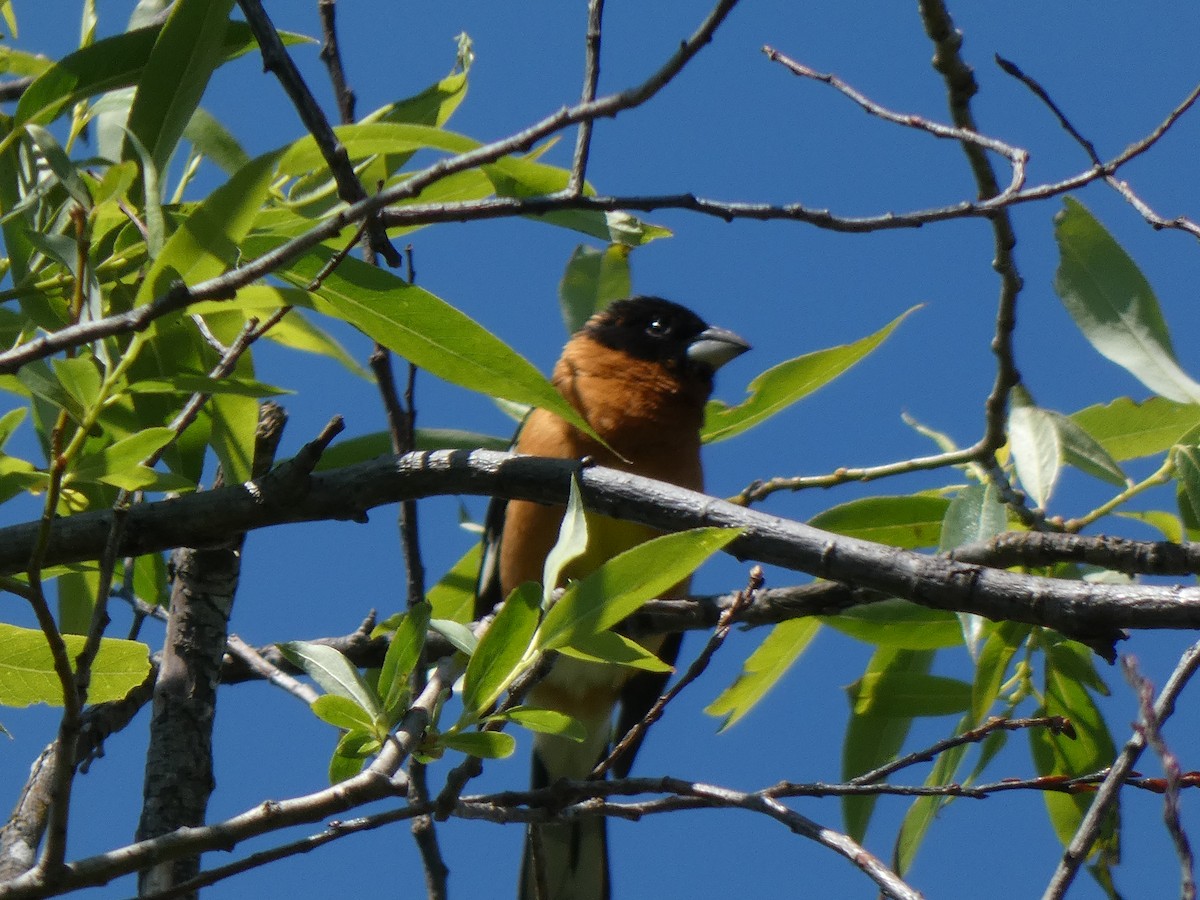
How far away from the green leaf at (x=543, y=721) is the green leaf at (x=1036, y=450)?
1.04 m

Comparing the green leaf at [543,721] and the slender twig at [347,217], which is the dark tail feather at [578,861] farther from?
the slender twig at [347,217]

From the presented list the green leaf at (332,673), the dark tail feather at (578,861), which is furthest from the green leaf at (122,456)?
the dark tail feather at (578,861)

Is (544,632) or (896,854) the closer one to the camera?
(544,632)

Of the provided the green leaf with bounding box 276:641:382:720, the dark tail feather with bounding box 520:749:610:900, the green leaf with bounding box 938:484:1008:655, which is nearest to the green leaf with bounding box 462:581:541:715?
the green leaf with bounding box 276:641:382:720

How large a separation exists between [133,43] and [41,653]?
3.40ft

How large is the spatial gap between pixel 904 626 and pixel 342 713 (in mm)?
1328

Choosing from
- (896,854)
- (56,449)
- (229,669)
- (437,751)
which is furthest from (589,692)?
(56,449)

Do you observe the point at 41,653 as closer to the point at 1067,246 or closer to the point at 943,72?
the point at 943,72

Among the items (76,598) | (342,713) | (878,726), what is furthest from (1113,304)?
(76,598)

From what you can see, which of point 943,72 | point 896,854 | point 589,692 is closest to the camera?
point 943,72

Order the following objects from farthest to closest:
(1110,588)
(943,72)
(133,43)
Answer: (943,72)
(133,43)
(1110,588)

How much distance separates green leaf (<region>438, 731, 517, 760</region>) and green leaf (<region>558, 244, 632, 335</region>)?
2.16m

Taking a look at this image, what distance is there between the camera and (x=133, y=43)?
88.5 inches

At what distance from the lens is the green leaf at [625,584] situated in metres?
1.72
